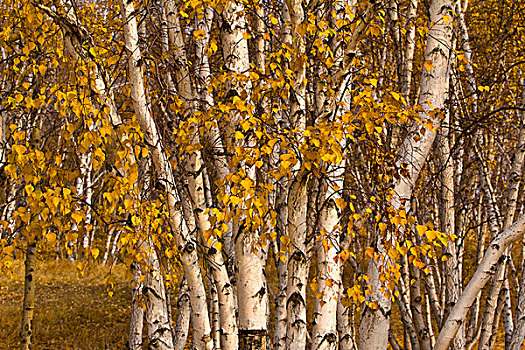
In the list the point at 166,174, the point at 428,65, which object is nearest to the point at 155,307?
the point at 166,174

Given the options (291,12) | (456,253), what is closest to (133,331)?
(456,253)

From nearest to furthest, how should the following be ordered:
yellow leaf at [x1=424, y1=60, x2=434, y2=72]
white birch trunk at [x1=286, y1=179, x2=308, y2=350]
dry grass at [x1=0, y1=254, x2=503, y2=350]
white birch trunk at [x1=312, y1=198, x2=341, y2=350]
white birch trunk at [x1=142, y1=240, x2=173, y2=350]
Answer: yellow leaf at [x1=424, y1=60, x2=434, y2=72], white birch trunk at [x1=286, y1=179, x2=308, y2=350], white birch trunk at [x1=312, y1=198, x2=341, y2=350], white birch trunk at [x1=142, y1=240, x2=173, y2=350], dry grass at [x1=0, y1=254, x2=503, y2=350]

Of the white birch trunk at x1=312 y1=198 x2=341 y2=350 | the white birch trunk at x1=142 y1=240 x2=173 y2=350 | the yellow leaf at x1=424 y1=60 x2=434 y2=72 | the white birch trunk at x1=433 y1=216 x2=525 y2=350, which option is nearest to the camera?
the yellow leaf at x1=424 y1=60 x2=434 y2=72

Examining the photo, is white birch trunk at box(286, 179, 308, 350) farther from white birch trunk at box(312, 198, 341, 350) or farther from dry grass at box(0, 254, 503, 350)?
dry grass at box(0, 254, 503, 350)

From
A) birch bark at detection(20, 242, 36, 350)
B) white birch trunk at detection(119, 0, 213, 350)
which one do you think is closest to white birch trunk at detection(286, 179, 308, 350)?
white birch trunk at detection(119, 0, 213, 350)

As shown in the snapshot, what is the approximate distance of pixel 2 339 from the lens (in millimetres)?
10148

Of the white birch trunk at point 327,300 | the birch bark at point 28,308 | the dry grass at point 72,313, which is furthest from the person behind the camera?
the dry grass at point 72,313

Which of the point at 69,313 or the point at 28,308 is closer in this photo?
the point at 28,308

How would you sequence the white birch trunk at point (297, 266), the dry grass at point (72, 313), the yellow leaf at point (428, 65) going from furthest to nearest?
the dry grass at point (72, 313) < the white birch trunk at point (297, 266) < the yellow leaf at point (428, 65)

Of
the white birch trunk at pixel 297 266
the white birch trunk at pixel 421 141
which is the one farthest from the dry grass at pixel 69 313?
the white birch trunk at pixel 421 141

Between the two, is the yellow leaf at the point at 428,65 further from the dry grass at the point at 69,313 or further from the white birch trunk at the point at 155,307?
the dry grass at the point at 69,313

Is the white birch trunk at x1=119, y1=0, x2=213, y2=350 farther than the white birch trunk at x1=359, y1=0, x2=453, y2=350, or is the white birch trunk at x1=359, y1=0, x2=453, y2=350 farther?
the white birch trunk at x1=119, y1=0, x2=213, y2=350

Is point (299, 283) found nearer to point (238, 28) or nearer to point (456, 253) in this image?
point (238, 28)

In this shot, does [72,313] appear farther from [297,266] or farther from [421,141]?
[421,141]
